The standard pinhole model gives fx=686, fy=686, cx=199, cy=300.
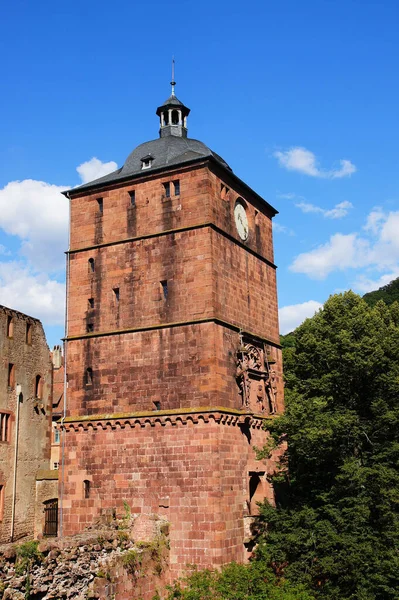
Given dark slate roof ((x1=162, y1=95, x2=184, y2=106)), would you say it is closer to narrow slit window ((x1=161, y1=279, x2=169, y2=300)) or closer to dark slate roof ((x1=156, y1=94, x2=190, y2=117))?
dark slate roof ((x1=156, y1=94, x2=190, y2=117))

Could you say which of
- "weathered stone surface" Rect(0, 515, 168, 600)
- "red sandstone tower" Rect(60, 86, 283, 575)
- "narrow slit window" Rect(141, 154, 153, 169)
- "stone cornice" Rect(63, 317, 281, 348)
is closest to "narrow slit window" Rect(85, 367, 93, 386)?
"red sandstone tower" Rect(60, 86, 283, 575)

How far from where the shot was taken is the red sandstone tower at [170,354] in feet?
76.9

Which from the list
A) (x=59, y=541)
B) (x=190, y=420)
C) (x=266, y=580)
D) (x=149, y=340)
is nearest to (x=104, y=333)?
(x=149, y=340)

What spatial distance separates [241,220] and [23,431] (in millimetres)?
12940

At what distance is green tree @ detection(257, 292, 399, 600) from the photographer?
72.0 ft

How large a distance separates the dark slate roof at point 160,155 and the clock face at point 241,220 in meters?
1.76

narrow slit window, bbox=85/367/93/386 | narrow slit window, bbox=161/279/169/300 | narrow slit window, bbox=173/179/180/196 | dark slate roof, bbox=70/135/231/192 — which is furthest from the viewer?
dark slate roof, bbox=70/135/231/192

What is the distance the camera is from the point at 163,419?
24.1 meters

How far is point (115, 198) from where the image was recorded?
27.7 m

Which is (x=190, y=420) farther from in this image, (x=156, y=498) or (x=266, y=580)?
(x=266, y=580)

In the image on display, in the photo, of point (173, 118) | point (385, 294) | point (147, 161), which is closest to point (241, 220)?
point (147, 161)

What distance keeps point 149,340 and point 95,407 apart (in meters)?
3.29

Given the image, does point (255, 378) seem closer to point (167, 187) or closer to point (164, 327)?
point (164, 327)

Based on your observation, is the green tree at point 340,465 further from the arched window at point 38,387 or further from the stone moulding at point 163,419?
the arched window at point 38,387
